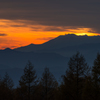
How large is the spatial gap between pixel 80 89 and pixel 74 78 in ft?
5.49

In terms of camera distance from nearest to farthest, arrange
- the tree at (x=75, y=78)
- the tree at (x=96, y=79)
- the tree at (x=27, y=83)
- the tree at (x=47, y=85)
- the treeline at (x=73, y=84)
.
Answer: the tree at (x=96, y=79), the treeline at (x=73, y=84), the tree at (x=75, y=78), the tree at (x=27, y=83), the tree at (x=47, y=85)

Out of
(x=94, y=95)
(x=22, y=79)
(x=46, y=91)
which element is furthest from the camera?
(x=46, y=91)

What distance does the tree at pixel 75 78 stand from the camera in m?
31.8

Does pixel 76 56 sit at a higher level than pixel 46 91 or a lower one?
higher

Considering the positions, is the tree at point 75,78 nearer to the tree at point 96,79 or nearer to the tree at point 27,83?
the tree at point 96,79

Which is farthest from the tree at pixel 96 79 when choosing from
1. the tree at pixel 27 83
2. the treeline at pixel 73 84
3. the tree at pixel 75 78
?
the tree at pixel 27 83

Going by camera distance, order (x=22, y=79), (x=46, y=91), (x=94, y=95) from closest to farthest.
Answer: (x=94, y=95)
(x=22, y=79)
(x=46, y=91)

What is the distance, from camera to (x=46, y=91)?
139ft

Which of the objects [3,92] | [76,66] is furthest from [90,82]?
[3,92]

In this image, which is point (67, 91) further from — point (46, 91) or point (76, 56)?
point (46, 91)

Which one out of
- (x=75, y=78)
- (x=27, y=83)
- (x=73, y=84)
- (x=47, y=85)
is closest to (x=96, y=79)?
(x=75, y=78)

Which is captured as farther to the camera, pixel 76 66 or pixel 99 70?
pixel 76 66

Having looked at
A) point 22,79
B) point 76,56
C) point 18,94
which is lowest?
point 18,94

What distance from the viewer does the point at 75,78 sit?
32.0m
